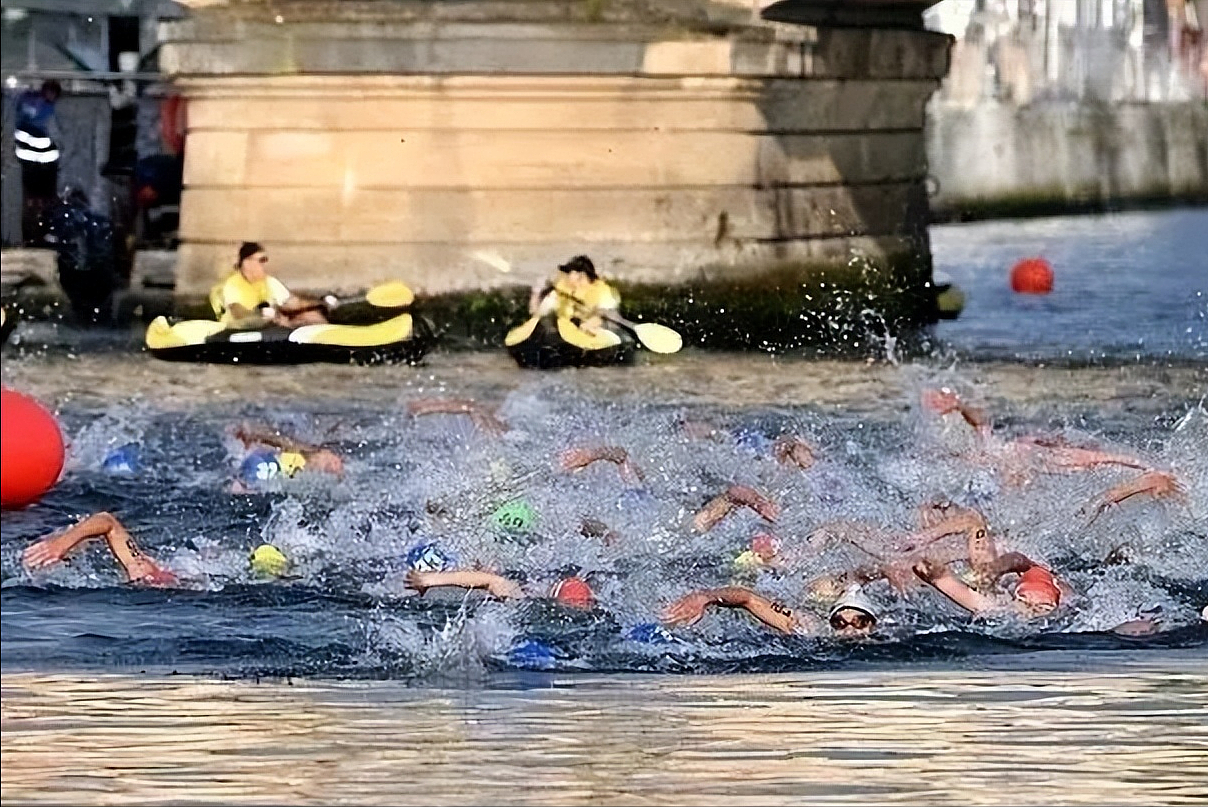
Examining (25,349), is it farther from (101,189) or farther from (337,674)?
(337,674)

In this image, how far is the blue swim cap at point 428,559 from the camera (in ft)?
28.0

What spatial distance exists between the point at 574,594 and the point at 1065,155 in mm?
4107

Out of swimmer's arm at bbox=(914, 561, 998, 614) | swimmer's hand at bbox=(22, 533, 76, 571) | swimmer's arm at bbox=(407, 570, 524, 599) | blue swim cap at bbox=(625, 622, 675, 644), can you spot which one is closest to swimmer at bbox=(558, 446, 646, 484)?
swimmer's arm at bbox=(407, 570, 524, 599)

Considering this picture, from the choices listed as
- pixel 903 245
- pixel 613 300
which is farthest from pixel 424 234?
pixel 903 245

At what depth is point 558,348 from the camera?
10.5 metres

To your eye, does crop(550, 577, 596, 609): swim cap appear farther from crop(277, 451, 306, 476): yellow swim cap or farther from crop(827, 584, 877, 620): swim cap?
crop(277, 451, 306, 476): yellow swim cap

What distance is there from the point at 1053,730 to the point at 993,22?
5021 mm

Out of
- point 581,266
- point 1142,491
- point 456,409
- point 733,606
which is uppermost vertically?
point 581,266

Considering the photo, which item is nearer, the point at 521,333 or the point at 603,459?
the point at 603,459

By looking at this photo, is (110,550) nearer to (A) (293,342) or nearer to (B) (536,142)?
(A) (293,342)

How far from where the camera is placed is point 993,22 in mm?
10172

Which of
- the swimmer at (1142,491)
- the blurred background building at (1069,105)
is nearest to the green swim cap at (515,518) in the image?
the swimmer at (1142,491)

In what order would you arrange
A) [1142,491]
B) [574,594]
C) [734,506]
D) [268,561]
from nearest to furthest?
[574,594] < [268,561] < [1142,491] < [734,506]

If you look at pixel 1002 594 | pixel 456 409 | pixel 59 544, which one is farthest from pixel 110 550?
pixel 1002 594
